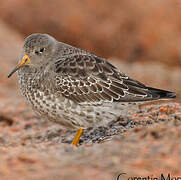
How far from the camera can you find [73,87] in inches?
265

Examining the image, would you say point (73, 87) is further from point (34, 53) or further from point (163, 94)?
point (163, 94)

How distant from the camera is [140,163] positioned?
15.2 feet

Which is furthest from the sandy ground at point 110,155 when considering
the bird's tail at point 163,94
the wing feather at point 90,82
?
the wing feather at point 90,82

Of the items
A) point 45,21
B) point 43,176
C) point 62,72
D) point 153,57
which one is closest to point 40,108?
point 62,72

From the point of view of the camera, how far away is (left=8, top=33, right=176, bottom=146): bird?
259 inches

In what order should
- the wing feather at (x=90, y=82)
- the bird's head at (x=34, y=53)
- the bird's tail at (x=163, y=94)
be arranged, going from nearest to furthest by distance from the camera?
the wing feather at (x=90, y=82)
the bird's tail at (x=163, y=94)
the bird's head at (x=34, y=53)

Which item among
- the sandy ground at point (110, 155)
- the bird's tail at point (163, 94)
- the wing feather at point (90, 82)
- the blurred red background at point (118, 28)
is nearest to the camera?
the sandy ground at point (110, 155)

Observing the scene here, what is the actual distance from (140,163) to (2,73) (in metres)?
8.72

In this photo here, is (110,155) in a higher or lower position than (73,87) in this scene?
lower

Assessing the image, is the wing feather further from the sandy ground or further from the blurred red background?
the blurred red background

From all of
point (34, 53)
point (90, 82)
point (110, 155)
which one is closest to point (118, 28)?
point (34, 53)

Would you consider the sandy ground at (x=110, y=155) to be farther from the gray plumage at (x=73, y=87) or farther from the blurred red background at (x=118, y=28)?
the blurred red background at (x=118, y=28)

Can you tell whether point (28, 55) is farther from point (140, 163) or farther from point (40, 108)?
point (140, 163)

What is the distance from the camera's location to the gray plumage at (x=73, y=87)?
6.57 meters
